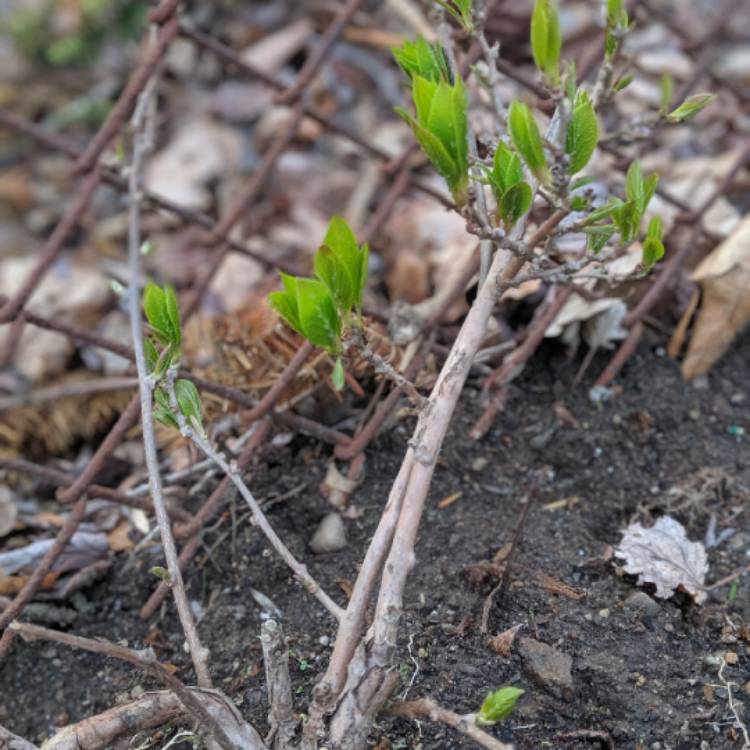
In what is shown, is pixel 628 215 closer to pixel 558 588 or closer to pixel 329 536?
pixel 558 588

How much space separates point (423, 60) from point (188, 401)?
0.51 metres

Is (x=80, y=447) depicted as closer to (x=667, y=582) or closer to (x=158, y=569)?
(x=158, y=569)

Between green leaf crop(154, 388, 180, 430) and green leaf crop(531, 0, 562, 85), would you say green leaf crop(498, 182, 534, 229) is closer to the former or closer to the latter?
green leaf crop(531, 0, 562, 85)

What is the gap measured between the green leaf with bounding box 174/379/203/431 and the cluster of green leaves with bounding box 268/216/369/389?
8.2 inches

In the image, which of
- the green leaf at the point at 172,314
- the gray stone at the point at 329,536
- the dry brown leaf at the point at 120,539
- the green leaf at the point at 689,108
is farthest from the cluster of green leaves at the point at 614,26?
the dry brown leaf at the point at 120,539

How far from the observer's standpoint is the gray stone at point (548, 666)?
138 cm

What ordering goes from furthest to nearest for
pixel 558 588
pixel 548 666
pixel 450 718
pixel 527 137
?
1. pixel 558 588
2. pixel 548 666
3. pixel 450 718
4. pixel 527 137

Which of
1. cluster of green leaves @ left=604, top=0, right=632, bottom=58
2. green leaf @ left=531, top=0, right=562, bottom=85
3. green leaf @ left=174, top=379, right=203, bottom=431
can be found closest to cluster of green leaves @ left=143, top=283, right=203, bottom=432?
green leaf @ left=174, top=379, right=203, bottom=431

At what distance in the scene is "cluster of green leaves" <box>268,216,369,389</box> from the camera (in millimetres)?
1052

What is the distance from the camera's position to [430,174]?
292cm

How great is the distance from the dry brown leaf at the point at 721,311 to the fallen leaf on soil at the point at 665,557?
461 millimetres

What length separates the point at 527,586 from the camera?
5.04 ft

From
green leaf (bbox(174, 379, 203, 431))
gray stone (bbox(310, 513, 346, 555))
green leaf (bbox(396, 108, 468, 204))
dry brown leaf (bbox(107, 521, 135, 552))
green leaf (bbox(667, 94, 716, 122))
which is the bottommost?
dry brown leaf (bbox(107, 521, 135, 552))

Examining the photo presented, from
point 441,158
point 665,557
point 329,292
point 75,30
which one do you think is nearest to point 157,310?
point 329,292
